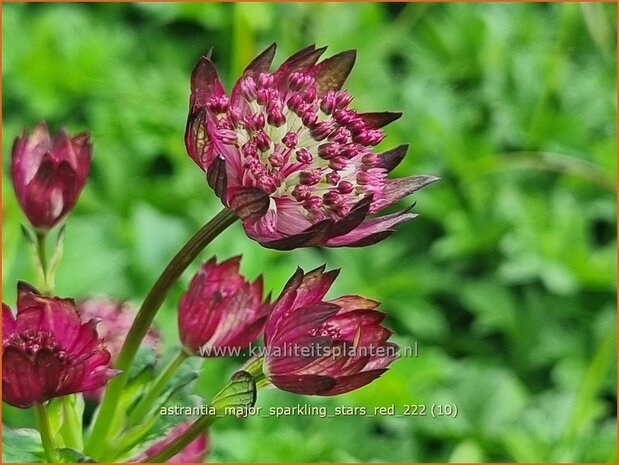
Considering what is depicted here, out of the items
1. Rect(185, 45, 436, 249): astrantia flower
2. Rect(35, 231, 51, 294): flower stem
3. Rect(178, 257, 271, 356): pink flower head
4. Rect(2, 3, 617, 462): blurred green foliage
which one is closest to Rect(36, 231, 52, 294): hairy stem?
Rect(35, 231, 51, 294): flower stem

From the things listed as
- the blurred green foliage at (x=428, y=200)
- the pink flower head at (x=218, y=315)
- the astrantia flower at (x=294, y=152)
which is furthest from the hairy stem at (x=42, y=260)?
the blurred green foliage at (x=428, y=200)

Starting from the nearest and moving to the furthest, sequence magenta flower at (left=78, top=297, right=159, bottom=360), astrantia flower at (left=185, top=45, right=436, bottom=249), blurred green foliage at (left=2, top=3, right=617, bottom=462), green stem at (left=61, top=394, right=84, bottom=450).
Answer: astrantia flower at (left=185, top=45, right=436, bottom=249), green stem at (left=61, top=394, right=84, bottom=450), magenta flower at (left=78, top=297, right=159, bottom=360), blurred green foliage at (left=2, top=3, right=617, bottom=462)

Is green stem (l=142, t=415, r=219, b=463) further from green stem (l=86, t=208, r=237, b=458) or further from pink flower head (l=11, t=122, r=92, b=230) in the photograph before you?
pink flower head (l=11, t=122, r=92, b=230)

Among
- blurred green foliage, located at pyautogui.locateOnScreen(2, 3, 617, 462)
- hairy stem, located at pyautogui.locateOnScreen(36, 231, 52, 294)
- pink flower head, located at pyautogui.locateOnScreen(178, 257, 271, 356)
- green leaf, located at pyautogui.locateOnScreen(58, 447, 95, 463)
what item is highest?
blurred green foliage, located at pyautogui.locateOnScreen(2, 3, 617, 462)

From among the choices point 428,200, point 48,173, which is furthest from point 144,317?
point 428,200

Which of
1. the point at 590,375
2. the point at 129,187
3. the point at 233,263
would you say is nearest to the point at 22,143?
the point at 233,263

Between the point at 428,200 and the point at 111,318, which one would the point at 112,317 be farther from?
the point at 428,200

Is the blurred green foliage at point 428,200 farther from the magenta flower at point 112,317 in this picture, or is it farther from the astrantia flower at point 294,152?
the astrantia flower at point 294,152
